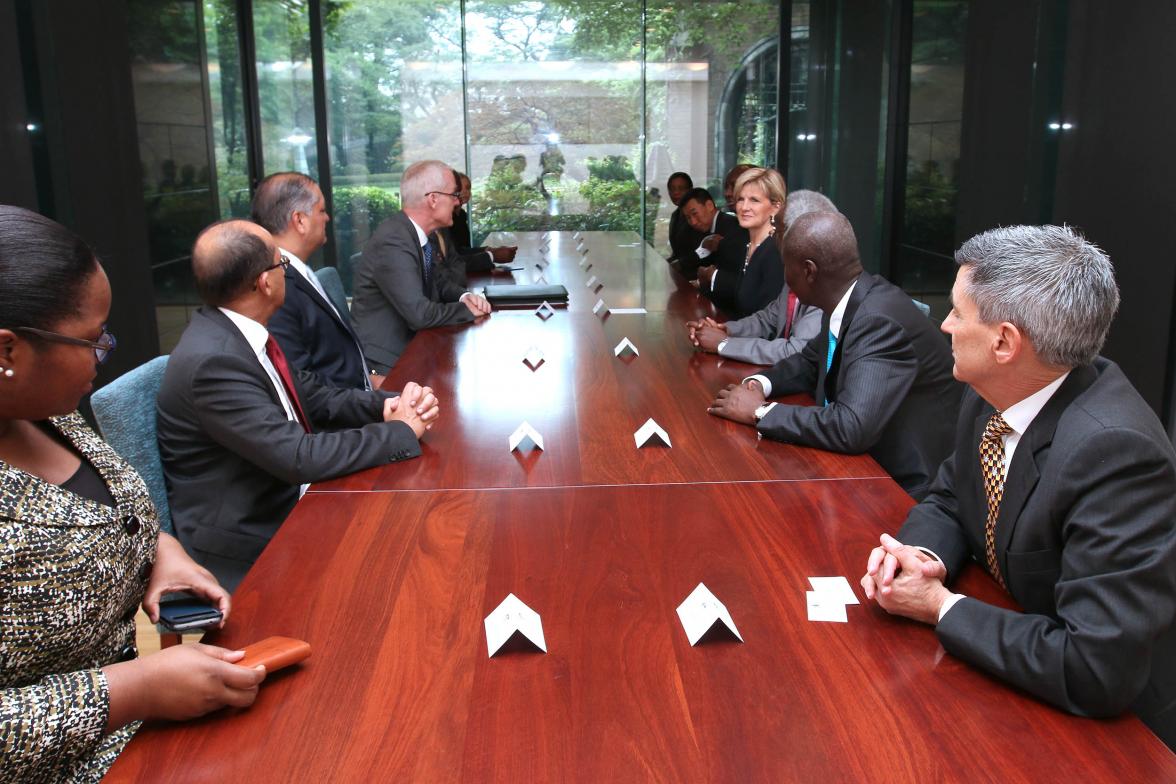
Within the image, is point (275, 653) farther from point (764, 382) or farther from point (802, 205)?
point (802, 205)

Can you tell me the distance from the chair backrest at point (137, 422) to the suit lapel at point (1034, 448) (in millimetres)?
1670

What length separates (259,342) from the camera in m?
2.53

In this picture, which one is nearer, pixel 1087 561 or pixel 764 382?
pixel 1087 561

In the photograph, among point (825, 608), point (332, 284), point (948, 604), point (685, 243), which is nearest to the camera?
point (948, 604)

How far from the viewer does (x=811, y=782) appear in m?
1.19

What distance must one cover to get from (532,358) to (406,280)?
3.91 feet

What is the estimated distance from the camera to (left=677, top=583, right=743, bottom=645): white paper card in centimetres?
153

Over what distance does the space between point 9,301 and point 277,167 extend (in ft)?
26.5

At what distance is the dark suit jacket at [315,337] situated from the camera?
138 inches

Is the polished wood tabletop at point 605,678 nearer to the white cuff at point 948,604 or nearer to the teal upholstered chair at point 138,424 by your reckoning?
the white cuff at point 948,604

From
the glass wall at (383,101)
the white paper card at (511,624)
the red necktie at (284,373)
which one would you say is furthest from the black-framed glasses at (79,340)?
the glass wall at (383,101)

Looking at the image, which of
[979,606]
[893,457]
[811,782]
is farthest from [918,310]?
[811,782]

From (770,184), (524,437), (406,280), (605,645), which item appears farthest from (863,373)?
(406,280)

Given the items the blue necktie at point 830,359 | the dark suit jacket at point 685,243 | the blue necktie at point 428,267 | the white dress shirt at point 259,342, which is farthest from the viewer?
the dark suit jacket at point 685,243
